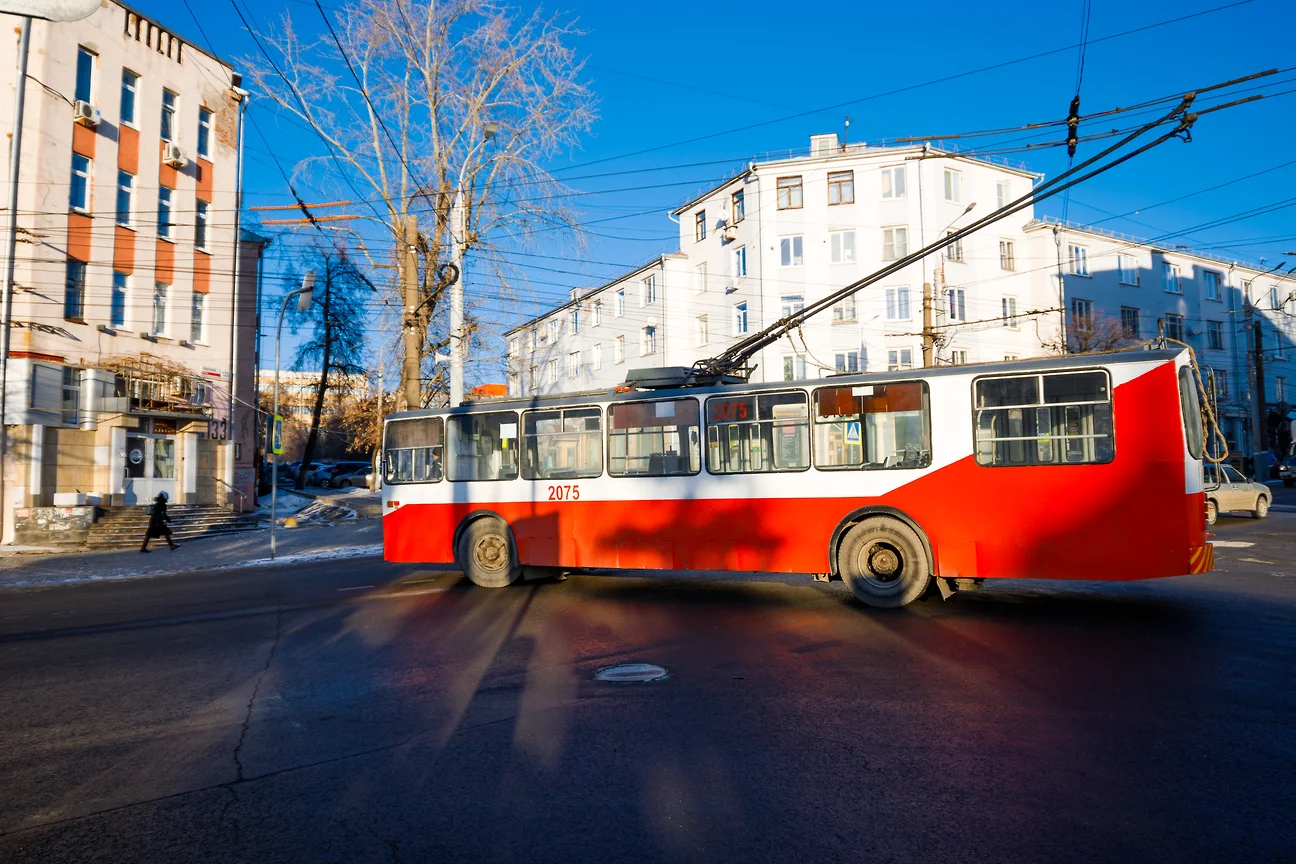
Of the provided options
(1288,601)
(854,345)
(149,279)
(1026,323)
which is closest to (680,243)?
(854,345)

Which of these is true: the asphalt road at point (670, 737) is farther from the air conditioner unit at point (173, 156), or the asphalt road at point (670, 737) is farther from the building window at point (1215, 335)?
the building window at point (1215, 335)

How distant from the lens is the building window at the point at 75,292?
908 inches

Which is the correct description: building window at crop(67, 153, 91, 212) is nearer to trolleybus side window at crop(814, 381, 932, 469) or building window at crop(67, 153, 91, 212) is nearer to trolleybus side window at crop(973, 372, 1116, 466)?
trolleybus side window at crop(814, 381, 932, 469)

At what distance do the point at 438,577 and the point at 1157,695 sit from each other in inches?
455

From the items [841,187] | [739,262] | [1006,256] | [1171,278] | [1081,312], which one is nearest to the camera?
[841,187]

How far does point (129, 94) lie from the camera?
84.6ft

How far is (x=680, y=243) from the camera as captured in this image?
148 feet

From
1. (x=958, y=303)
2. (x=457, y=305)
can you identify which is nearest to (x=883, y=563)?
(x=457, y=305)

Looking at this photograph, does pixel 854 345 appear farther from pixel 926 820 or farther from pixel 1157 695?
pixel 926 820

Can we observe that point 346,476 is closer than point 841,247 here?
No

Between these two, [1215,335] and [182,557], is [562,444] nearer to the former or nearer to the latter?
[182,557]

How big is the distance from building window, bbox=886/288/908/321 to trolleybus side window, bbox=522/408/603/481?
93.2 ft

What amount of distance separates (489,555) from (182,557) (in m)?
11.3

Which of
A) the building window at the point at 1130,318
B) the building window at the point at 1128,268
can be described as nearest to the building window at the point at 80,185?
the building window at the point at 1130,318
